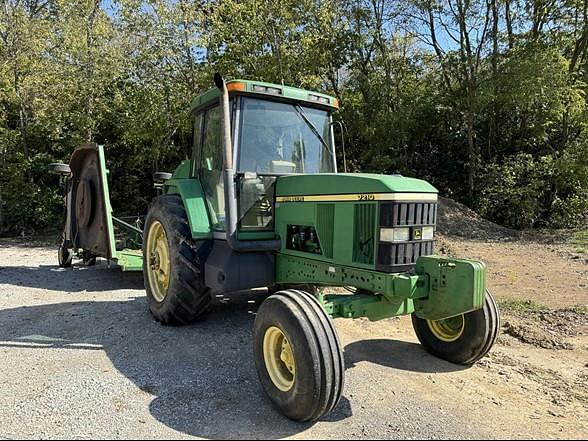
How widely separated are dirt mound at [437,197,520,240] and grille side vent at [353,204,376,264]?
8855mm

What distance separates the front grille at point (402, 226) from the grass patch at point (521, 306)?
111 inches

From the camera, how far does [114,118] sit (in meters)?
12.9

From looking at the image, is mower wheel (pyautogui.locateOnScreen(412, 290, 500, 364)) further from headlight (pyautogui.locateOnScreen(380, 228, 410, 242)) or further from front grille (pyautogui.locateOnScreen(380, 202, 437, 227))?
headlight (pyautogui.locateOnScreen(380, 228, 410, 242))

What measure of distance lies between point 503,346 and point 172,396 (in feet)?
10.3

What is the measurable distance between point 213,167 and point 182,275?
1143 mm

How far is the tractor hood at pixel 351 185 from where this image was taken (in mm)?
3547

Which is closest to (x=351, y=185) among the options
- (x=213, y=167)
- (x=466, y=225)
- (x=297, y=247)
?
(x=297, y=247)

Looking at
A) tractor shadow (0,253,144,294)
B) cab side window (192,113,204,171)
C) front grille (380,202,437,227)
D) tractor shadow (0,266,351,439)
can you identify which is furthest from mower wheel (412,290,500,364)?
tractor shadow (0,253,144,294)

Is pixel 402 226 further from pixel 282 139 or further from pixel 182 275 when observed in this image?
pixel 182 275

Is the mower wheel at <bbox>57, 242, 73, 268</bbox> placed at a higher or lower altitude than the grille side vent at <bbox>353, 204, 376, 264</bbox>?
lower

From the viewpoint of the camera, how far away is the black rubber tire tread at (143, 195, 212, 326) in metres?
4.71

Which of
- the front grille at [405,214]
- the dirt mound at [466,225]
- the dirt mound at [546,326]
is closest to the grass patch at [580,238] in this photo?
the dirt mound at [466,225]

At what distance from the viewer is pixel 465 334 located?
402 cm

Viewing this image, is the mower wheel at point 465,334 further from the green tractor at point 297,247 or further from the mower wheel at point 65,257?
the mower wheel at point 65,257
